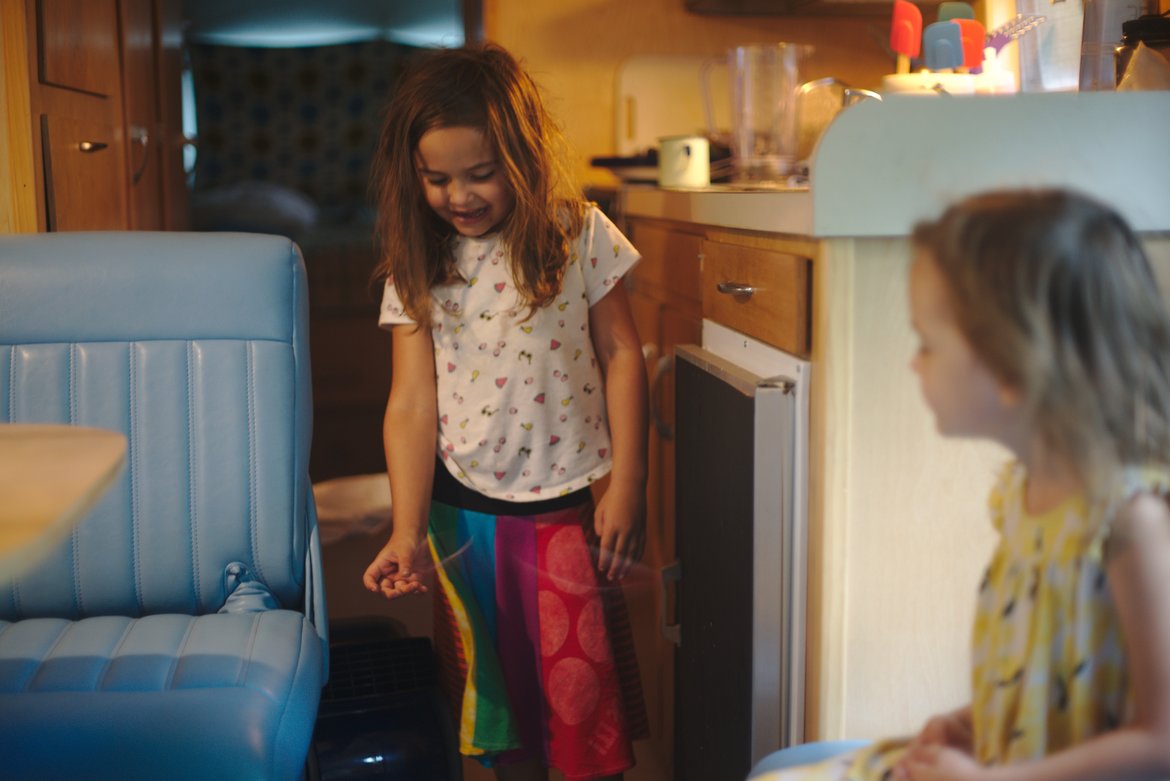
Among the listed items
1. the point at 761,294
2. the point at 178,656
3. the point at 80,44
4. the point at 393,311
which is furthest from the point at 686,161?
the point at 178,656

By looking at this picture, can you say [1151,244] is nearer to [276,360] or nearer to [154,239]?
[276,360]

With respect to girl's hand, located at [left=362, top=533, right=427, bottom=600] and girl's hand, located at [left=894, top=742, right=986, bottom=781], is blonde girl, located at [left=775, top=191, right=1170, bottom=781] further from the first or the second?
girl's hand, located at [left=362, top=533, right=427, bottom=600]

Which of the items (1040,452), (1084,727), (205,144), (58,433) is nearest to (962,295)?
(1040,452)

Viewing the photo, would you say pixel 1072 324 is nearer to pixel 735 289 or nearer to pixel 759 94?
pixel 735 289

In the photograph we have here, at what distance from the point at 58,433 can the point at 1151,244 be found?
797 millimetres

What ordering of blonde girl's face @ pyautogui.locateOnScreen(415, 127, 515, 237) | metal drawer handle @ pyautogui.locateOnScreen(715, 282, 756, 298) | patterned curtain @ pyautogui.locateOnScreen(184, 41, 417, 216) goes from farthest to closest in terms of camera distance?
patterned curtain @ pyautogui.locateOnScreen(184, 41, 417, 216) < blonde girl's face @ pyautogui.locateOnScreen(415, 127, 515, 237) < metal drawer handle @ pyautogui.locateOnScreen(715, 282, 756, 298)

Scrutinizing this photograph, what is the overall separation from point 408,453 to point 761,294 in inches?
19.8

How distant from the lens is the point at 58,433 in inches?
31.7

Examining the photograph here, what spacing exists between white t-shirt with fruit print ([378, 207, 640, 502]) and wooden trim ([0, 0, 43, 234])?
0.49 metres

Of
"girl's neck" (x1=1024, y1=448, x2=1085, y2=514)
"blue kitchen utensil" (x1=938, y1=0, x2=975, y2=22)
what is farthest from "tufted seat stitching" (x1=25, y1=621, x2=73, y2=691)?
"blue kitchen utensil" (x1=938, y1=0, x2=975, y2=22)

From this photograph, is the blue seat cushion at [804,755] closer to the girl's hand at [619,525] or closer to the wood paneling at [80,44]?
the girl's hand at [619,525]

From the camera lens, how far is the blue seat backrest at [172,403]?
1286mm

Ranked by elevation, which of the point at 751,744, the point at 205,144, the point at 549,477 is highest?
the point at 205,144

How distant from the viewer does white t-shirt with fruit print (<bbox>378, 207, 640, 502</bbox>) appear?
1.42 meters
